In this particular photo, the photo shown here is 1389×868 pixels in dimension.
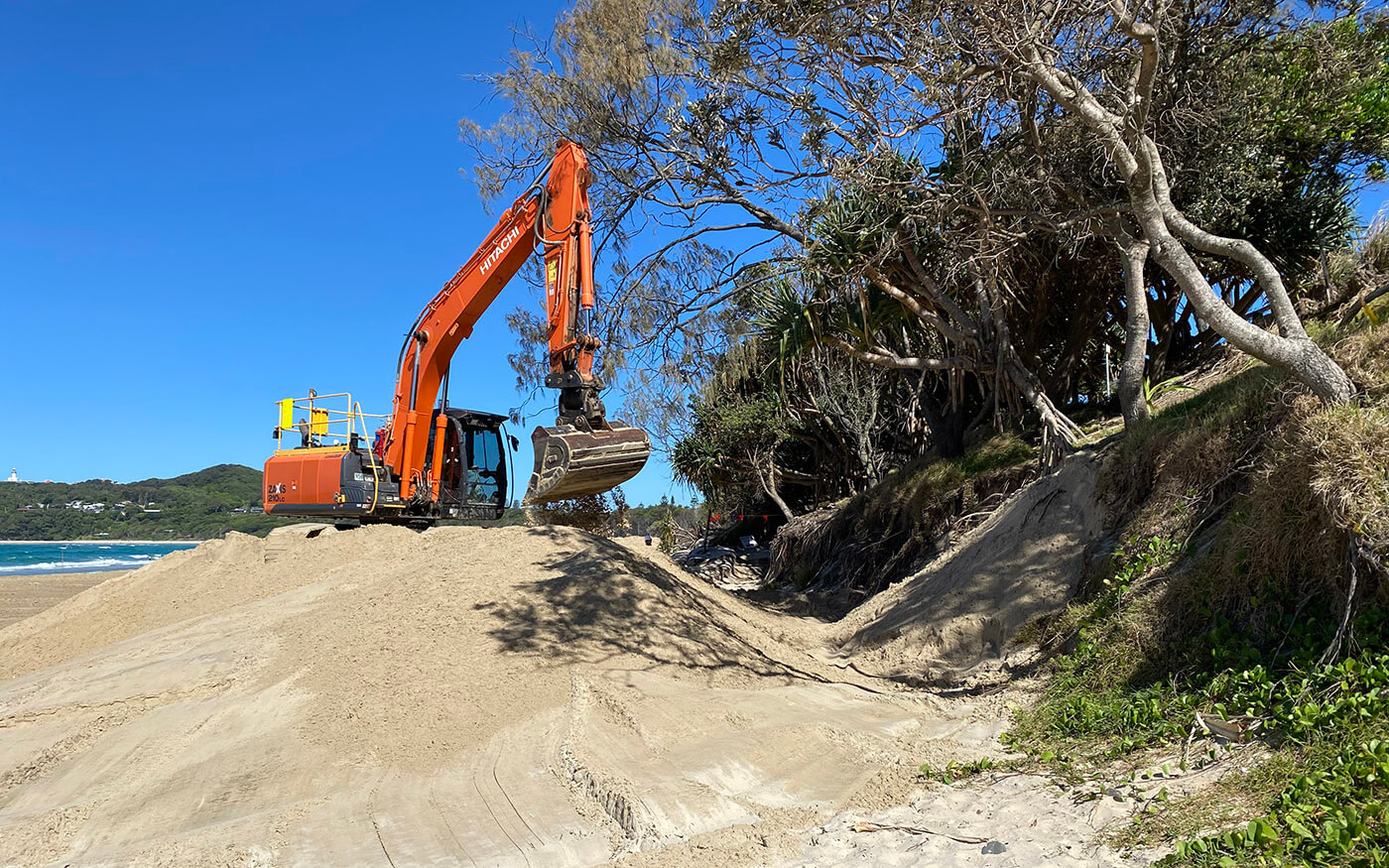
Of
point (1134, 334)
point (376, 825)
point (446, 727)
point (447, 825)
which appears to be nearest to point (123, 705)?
point (446, 727)

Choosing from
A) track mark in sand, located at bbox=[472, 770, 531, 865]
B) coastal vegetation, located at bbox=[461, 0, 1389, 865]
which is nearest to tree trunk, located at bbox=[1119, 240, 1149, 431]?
coastal vegetation, located at bbox=[461, 0, 1389, 865]

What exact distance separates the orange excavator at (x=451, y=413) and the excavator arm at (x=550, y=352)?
0.02m

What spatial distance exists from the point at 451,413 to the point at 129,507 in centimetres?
8037

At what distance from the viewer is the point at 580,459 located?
6.78 metres

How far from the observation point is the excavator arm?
6918 mm

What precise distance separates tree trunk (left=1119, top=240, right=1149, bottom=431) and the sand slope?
3.95 metres

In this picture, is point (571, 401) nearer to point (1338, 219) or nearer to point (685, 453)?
point (1338, 219)

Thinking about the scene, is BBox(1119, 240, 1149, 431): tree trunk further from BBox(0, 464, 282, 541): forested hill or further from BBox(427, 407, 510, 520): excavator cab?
BBox(0, 464, 282, 541): forested hill

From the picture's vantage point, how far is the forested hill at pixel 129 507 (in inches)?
2744

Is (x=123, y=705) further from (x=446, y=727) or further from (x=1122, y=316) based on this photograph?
(x=1122, y=316)

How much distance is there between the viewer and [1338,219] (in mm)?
11008

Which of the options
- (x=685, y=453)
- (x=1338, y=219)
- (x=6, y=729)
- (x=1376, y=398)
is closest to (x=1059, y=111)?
(x=1338, y=219)

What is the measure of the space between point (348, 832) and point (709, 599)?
221 inches

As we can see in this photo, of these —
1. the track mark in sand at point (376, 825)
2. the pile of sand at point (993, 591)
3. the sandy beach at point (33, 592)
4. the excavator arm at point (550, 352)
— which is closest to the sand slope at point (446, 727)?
the track mark in sand at point (376, 825)
